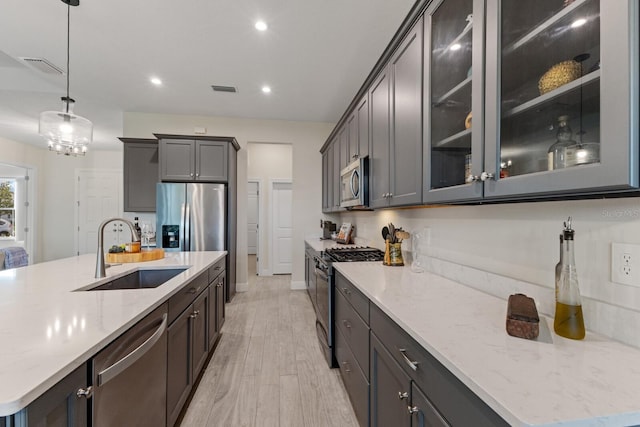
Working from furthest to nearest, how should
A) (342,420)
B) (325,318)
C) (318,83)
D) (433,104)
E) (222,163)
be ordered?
(222,163) → (318,83) → (325,318) → (342,420) → (433,104)

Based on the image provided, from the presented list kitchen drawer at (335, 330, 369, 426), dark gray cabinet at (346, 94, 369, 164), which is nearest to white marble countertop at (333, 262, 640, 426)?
kitchen drawer at (335, 330, 369, 426)

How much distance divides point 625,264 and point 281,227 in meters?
5.34

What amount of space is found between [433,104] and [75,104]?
511 centimetres

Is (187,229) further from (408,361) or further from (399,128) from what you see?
(408,361)

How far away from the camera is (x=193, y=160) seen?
393cm

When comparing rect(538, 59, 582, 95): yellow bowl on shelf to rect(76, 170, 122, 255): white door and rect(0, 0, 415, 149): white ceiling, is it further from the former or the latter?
rect(76, 170, 122, 255): white door

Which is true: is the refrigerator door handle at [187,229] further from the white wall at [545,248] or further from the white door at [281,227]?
the white wall at [545,248]

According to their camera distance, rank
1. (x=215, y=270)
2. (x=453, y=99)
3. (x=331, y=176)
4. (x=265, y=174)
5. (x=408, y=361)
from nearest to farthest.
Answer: (x=408, y=361), (x=453, y=99), (x=215, y=270), (x=331, y=176), (x=265, y=174)

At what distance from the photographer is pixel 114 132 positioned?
536 centimetres

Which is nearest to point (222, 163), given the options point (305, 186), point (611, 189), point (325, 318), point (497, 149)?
point (305, 186)

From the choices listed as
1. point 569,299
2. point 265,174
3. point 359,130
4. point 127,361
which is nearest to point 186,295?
point 127,361

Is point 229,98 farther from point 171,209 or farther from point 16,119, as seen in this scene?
point 16,119

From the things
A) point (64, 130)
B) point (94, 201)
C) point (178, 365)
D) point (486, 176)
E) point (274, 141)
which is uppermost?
point (274, 141)

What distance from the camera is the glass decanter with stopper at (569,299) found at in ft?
2.78
